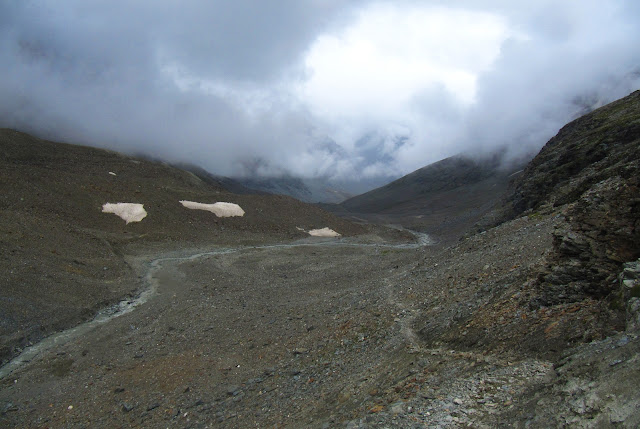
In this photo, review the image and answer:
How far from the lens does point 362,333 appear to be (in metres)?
12.9

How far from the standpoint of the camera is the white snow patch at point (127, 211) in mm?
45406

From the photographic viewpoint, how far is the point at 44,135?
9012 cm

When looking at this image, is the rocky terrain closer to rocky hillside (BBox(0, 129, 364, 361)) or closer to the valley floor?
the valley floor

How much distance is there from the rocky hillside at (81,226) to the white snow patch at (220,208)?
1080 mm

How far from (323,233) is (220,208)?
45.0 feet

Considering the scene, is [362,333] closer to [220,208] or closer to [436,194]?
[220,208]

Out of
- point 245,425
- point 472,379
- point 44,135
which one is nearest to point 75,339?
point 245,425

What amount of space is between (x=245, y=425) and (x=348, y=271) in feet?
60.7

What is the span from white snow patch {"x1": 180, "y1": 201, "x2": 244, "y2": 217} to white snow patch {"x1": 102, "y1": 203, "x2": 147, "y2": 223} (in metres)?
6.29

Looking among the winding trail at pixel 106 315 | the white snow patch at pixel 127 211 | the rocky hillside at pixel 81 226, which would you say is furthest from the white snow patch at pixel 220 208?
the winding trail at pixel 106 315

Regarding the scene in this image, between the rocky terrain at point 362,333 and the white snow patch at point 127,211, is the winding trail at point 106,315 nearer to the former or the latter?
the rocky terrain at point 362,333

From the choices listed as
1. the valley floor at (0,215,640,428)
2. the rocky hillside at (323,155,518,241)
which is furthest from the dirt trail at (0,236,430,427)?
the rocky hillside at (323,155,518,241)

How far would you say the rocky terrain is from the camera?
6613mm

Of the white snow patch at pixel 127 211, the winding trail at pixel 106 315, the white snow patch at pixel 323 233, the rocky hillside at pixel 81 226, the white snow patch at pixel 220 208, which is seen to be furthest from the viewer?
the white snow patch at pixel 323 233
